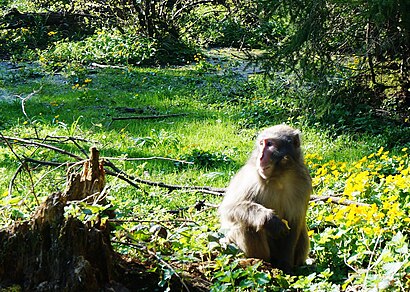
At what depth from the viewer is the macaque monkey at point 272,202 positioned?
5160 mm

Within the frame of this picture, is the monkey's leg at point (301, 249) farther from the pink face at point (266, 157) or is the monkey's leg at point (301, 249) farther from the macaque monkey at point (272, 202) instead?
the pink face at point (266, 157)

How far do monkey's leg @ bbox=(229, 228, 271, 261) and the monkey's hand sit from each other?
0.09 m

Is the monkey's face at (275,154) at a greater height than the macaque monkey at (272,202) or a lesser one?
greater

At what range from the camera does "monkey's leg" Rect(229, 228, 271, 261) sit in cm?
517

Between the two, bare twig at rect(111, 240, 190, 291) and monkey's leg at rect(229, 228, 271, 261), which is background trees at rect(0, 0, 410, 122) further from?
bare twig at rect(111, 240, 190, 291)

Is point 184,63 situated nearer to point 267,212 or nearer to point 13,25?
point 13,25

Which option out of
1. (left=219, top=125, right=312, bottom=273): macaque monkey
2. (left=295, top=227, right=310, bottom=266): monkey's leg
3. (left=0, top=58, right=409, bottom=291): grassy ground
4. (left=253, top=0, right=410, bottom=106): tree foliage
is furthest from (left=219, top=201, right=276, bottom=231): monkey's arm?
(left=253, top=0, right=410, bottom=106): tree foliage

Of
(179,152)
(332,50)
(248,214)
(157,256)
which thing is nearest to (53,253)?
(157,256)

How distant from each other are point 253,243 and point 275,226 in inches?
10.0

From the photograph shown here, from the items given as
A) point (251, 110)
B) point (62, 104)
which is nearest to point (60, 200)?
point (251, 110)

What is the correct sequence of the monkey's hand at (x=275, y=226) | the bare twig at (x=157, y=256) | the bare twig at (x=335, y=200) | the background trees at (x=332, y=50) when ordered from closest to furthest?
the bare twig at (x=157, y=256)
the monkey's hand at (x=275, y=226)
the bare twig at (x=335, y=200)
the background trees at (x=332, y=50)

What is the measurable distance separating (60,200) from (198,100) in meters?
9.99

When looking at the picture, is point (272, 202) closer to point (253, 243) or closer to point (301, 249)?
point (253, 243)

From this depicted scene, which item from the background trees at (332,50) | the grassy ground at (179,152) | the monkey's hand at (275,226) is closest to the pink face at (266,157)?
the monkey's hand at (275,226)
